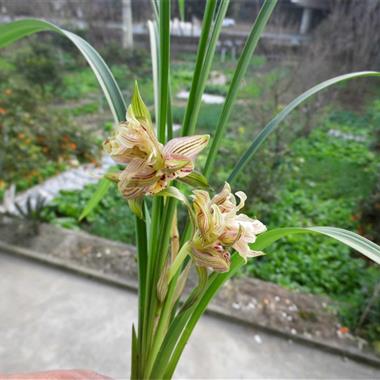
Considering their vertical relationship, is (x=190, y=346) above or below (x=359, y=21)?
below

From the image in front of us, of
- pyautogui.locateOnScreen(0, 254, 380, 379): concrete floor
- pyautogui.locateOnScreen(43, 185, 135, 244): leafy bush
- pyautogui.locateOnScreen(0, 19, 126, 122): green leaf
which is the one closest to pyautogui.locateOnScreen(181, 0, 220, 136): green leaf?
pyautogui.locateOnScreen(0, 19, 126, 122): green leaf

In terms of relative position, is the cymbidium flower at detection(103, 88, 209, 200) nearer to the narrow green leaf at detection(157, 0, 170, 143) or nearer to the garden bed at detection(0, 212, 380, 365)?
the narrow green leaf at detection(157, 0, 170, 143)

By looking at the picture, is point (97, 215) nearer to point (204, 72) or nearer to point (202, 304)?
point (202, 304)

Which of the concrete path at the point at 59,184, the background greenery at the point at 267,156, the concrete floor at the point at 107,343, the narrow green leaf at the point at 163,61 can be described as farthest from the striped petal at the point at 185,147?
the concrete path at the point at 59,184

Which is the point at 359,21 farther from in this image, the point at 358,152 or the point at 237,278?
the point at 237,278

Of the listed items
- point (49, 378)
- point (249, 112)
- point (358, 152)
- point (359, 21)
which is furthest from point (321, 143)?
point (49, 378)

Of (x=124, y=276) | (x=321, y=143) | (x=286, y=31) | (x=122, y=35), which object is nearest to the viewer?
(x=124, y=276)
